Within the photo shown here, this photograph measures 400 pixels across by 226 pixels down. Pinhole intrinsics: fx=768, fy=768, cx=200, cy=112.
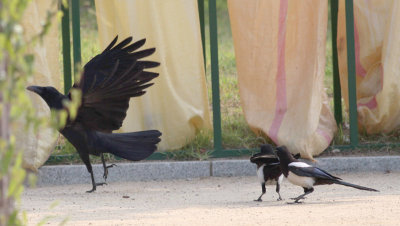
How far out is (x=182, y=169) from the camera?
25.4ft

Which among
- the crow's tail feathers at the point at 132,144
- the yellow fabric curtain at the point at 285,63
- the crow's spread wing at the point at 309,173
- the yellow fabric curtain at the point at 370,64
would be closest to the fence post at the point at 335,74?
the yellow fabric curtain at the point at 370,64

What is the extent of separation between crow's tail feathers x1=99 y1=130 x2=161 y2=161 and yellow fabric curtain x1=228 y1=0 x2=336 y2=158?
1.57 m

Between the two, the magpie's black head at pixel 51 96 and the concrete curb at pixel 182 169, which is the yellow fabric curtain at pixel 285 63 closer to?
the concrete curb at pixel 182 169

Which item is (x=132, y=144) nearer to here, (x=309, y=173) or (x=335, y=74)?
(x=309, y=173)

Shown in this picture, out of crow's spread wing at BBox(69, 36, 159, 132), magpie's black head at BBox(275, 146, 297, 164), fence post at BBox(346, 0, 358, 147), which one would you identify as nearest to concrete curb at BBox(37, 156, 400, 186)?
fence post at BBox(346, 0, 358, 147)

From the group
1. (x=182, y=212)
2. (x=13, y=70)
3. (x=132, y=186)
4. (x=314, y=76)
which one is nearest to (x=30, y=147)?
(x=132, y=186)

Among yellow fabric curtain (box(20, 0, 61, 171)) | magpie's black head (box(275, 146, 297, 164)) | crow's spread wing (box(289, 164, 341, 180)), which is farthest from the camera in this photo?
yellow fabric curtain (box(20, 0, 61, 171))

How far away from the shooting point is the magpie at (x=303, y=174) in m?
5.89

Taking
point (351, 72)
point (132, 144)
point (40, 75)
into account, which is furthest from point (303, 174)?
point (40, 75)

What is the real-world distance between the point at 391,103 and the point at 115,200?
3282 millimetres

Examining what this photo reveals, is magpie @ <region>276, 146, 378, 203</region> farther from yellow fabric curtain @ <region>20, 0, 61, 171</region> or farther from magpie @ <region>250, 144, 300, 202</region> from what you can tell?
yellow fabric curtain @ <region>20, 0, 61, 171</region>

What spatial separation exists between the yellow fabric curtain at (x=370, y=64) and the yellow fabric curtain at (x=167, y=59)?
170 cm

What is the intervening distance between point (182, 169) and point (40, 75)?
168 cm

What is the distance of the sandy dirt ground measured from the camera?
5312mm
